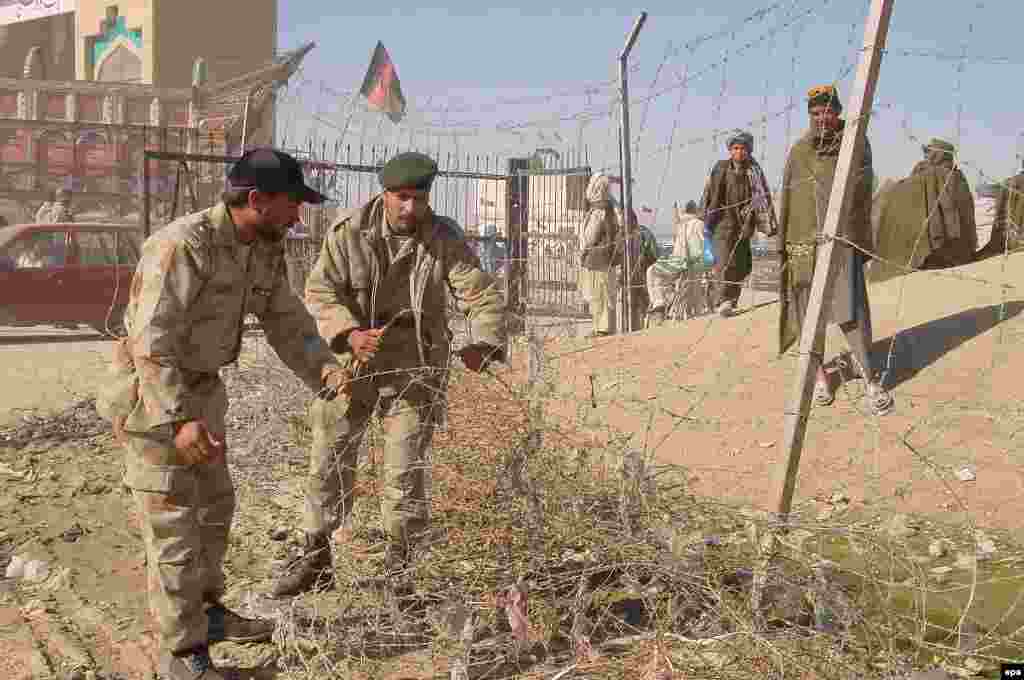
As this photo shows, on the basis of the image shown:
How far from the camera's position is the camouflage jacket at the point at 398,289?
4121 mm

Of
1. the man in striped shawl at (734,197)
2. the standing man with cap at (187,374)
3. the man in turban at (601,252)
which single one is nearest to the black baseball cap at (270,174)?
the standing man with cap at (187,374)

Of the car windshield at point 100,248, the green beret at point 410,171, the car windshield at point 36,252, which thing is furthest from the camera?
the car windshield at point 100,248

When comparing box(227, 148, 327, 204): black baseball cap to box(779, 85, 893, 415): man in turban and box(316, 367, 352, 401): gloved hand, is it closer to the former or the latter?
box(316, 367, 352, 401): gloved hand

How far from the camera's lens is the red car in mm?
12000

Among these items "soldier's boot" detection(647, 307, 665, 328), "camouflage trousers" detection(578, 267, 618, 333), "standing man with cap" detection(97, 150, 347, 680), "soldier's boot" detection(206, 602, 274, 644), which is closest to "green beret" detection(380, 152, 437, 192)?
"standing man with cap" detection(97, 150, 347, 680)

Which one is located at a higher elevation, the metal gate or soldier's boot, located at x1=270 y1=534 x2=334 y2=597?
the metal gate

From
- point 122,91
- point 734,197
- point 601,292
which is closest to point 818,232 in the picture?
point 734,197

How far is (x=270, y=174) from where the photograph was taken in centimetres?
348

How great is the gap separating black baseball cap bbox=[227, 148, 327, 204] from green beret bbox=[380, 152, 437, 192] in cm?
49

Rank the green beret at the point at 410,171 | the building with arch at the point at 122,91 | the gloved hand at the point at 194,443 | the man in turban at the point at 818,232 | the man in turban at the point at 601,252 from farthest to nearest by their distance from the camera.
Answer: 1. the building with arch at the point at 122,91
2. the man in turban at the point at 601,252
3. the man in turban at the point at 818,232
4. the green beret at the point at 410,171
5. the gloved hand at the point at 194,443

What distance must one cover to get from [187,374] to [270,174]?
66 cm

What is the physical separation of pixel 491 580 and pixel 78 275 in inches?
379

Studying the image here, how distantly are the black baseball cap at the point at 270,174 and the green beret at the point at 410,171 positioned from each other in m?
0.49

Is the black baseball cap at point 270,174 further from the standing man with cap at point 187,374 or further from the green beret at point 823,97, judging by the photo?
the green beret at point 823,97
